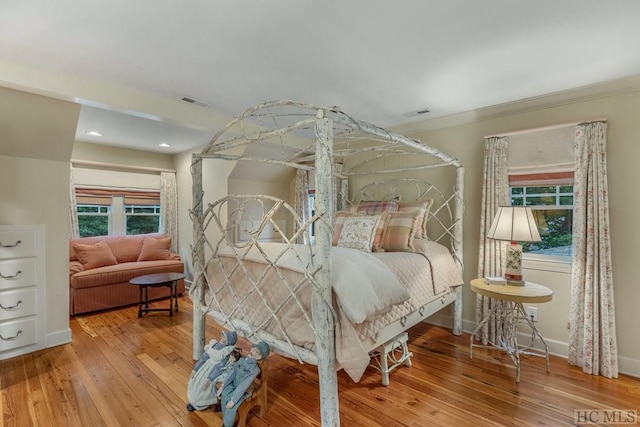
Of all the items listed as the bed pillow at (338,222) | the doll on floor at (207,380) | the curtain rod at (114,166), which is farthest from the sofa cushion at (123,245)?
the doll on floor at (207,380)

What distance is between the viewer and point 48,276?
113 inches

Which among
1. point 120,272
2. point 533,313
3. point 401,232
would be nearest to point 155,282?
point 120,272

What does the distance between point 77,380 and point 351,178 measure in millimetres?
3353

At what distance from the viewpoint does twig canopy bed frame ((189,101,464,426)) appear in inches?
61.9

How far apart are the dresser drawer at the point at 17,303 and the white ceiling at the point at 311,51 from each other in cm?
171

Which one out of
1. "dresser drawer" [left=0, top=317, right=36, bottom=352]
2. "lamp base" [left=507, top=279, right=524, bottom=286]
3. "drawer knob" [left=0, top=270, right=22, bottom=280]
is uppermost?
"drawer knob" [left=0, top=270, right=22, bottom=280]

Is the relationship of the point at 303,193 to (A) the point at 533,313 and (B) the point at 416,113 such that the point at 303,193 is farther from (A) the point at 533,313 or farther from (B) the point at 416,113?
(A) the point at 533,313

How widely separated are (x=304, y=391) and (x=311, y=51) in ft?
7.41

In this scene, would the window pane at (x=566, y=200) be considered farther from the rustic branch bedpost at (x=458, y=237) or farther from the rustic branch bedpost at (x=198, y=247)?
the rustic branch bedpost at (x=198, y=247)

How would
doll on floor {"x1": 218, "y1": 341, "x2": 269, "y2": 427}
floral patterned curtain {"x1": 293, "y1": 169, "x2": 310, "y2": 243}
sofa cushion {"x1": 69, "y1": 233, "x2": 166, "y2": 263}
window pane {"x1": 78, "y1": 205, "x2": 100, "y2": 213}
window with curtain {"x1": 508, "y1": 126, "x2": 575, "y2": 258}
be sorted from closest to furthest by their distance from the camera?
1. doll on floor {"x1": 218, "y1": 341, "x2": 269, "y2": 427}
2. window with curtain {"x1": 508, "y1": 126, "x2": 575, "y2": 258}
3. sofa cushion {"x1": 69, "y1": 233, "x2": 166, "y2": 263}
4. window pane {"x1": 78, "y1": 205, "x2": 100, "y2": 213}
5. floral patterned curtain {"x1": 293, "y1": 169, "x2": 310, "y2": 243}

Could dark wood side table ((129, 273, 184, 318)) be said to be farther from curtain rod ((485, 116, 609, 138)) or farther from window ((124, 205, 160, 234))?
curtain rod ((485, 116, 609, 138))

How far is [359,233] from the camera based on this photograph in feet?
9.61

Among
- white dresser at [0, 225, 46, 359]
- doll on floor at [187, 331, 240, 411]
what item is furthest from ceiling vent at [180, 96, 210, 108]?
doll on floor at [187, 331, 240, 411]

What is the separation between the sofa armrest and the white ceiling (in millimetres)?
2374
